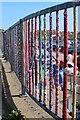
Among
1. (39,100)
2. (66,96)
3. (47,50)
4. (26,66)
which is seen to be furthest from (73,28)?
(26,66)

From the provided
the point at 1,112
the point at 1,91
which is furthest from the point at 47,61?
the point at 1,91

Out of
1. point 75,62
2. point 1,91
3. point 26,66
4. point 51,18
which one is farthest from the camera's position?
point 1,91

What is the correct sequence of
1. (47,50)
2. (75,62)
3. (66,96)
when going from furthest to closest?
(47,50)
(66,96)
(75,62)

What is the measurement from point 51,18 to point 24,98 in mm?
3040

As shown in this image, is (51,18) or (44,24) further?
(44,24)

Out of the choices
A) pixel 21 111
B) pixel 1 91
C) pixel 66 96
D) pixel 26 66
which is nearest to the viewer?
pixel 66 96

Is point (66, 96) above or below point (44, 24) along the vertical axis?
below

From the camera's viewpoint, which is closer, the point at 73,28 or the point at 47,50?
the point at 73,28

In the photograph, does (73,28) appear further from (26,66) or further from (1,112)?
(1,112)

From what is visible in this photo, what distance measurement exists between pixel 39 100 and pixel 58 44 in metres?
1.47

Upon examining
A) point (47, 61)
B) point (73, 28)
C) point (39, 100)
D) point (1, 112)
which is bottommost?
point (1, 112)

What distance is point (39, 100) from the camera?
5.72 metres

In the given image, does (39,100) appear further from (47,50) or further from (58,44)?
(58,44)

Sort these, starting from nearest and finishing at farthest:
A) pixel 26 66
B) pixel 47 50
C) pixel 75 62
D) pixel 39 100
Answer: pixel 75 62
pixel 47 50
pixel 39 100
pixel 26 66
